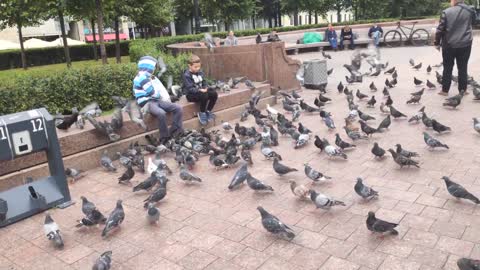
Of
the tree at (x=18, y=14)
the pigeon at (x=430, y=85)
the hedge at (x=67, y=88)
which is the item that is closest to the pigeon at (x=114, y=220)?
the hedge at (x=67, y=88)

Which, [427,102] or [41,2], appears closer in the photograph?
[427,102]

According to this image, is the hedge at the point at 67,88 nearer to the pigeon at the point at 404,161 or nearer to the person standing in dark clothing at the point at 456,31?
the pigeon at the point at 404,161

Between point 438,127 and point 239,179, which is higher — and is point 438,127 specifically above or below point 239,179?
above

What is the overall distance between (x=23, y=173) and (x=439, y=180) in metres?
5.42

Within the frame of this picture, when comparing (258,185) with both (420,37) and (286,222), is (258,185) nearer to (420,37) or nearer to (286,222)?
(286,222)

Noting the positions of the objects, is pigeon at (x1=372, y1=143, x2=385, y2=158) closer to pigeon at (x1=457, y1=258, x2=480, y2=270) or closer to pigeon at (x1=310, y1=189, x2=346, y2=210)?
pigeon at (x1=310, y1=189, x2=346, y2=210)

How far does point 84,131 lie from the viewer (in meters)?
6.86

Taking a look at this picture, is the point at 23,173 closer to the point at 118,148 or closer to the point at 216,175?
the point at 118,148

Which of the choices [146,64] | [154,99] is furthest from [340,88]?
[146,64]

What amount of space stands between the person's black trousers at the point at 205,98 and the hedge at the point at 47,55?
2542 centimetres

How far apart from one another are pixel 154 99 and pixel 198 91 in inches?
40.8

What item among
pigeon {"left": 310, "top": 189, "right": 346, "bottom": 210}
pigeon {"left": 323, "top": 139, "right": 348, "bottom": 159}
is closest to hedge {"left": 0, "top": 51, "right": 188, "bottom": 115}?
pigeon {"left": 323, "top": 139, "right": 348, "bottom": 159}

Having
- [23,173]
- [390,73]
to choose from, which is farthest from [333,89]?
[23,173]

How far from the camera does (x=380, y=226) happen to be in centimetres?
409
